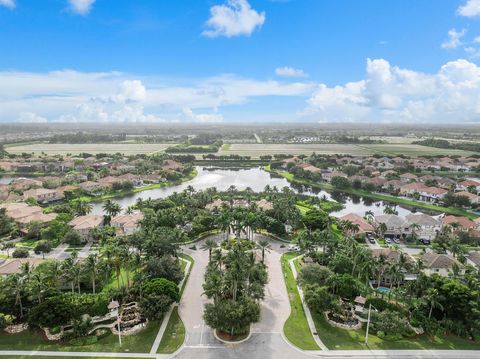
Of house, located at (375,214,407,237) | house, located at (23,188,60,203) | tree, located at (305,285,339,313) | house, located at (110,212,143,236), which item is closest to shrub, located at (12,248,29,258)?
house, located at (110,212,143,236)

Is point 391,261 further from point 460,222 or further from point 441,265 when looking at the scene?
point 460,222

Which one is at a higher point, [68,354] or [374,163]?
[374,163]

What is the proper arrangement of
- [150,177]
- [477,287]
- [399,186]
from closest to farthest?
1. [477,287]
2. [399,186]
3. [150,177]

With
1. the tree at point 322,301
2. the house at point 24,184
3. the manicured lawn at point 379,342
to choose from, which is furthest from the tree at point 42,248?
the house at point 24,184

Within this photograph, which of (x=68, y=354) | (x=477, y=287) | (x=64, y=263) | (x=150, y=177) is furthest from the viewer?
(x=150, y=177)

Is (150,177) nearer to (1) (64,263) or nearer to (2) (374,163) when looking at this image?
(1) (64,263)

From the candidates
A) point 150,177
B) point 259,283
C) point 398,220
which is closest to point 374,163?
point 398,220

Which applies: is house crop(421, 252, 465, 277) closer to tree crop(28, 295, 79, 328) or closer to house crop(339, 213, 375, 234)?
house crop(339, 213, 375, 234)

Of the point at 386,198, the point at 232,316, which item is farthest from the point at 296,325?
the point at 386,198
